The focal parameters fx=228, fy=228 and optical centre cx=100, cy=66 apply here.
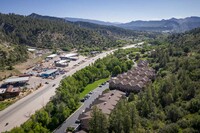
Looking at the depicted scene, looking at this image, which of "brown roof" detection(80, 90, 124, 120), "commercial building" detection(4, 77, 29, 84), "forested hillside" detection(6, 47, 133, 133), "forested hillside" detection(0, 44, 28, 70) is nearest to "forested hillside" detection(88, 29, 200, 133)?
"brown roof" detection(80, 90, 124, 120)

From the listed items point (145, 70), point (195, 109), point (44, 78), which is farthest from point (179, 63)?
point (44, 78)

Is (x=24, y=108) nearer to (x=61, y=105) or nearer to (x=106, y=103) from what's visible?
(x=61, y=105)

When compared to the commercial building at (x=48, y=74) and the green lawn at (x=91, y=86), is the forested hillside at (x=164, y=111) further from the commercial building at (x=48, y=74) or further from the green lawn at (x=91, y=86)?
the commercial building at (x=48, y=74)

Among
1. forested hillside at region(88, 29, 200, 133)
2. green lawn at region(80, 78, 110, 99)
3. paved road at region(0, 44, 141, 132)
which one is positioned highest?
forested hillside at region(88, 29, 200, 133)

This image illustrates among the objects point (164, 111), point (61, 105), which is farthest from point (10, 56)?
point (164, 111)

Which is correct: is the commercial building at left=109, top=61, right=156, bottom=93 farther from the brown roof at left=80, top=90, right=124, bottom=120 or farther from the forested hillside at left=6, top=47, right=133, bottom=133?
the forested hillside at left=6, top=47, right=133, bottom=133

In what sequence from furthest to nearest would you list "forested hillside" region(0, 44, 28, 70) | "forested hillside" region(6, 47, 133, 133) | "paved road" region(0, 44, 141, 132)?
"forested hillside" region(0, 44, 28, 70), "paved road" region(0, 44, 141, 132), "forested hillside" region(6, 47, 133, 133)
